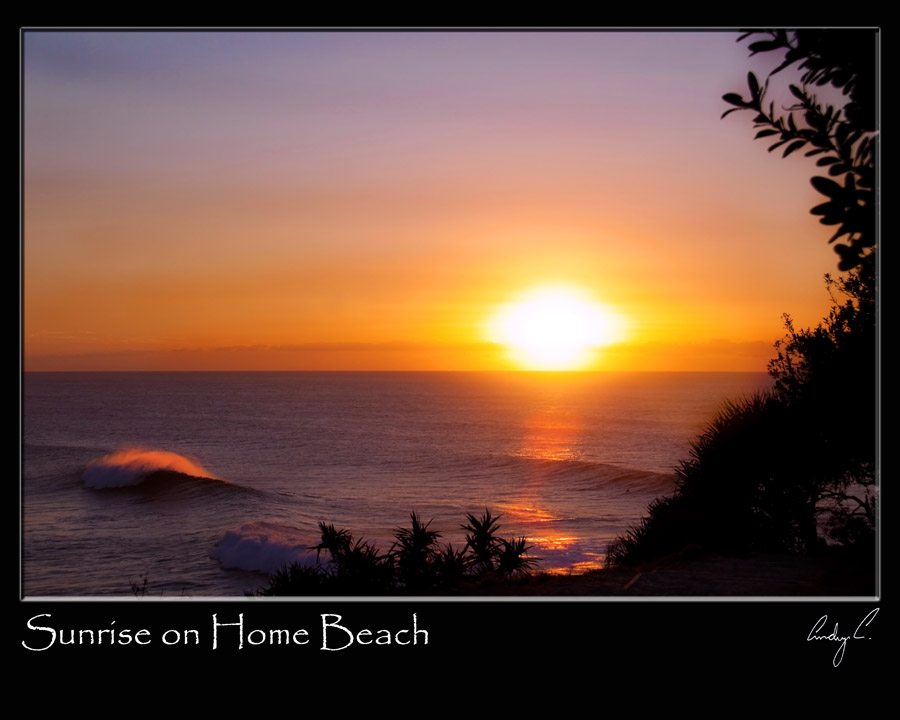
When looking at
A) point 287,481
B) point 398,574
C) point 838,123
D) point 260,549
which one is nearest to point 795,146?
point 838,123

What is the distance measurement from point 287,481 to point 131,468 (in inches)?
322

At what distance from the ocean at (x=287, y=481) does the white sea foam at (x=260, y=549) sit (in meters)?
0.08

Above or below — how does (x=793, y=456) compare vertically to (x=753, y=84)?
below

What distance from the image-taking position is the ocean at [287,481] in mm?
22625

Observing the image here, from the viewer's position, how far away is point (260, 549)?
23297mm

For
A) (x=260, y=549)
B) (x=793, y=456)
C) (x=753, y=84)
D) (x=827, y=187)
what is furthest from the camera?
(x=260, y=549)

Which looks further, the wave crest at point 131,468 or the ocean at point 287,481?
the wave crest at point 131,468

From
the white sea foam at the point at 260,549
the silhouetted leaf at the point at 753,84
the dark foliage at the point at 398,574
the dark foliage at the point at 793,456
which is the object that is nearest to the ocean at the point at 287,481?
the white sea foam at the point at 260,549

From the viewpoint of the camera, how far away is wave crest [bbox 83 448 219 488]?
123ft

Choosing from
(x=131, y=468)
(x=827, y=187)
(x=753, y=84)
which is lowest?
(x=131, y=468)

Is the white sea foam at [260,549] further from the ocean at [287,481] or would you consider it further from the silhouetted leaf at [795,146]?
the silhouetted leaf at [795,146]

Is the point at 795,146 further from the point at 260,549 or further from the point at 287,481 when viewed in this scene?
the point at 287,481

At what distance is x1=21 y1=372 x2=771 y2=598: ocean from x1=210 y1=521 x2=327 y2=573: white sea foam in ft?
0.27

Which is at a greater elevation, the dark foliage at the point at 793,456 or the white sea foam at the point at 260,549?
the dark foliage at the point at 793,456
